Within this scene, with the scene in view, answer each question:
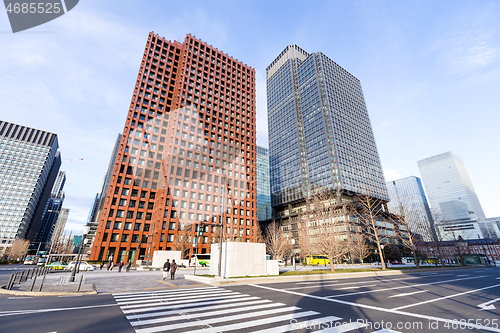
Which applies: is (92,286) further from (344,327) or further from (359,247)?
(359,247)

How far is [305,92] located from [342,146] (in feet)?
112

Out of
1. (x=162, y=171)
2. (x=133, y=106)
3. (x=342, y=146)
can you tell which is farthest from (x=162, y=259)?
(x=342, y=146)

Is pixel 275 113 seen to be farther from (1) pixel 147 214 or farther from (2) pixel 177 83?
(1) pixel 147 214

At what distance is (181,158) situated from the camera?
225ft

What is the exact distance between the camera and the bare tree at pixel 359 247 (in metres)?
52.9

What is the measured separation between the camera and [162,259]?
3378 centimetres

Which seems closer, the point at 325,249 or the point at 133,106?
the point at 325,249

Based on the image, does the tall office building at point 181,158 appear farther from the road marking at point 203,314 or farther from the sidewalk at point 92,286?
the road marking at point 203,314

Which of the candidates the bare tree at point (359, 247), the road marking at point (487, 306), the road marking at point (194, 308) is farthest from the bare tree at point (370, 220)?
the road marking at point (194, 308)

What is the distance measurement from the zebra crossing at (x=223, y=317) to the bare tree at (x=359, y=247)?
170 ft

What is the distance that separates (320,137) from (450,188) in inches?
6663

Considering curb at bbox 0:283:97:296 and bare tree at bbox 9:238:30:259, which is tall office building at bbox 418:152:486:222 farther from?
bare tree at bbox 9:238:30:259

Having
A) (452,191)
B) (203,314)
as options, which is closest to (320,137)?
(203,314)

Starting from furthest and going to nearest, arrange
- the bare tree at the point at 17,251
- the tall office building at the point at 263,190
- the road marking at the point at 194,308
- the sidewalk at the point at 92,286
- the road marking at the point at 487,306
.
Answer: the tall office building at the point at 263,190 < the bare tree at the point at 17,251 < the sidewalk at the point at 92,286 < the road marking at the point at 487,306 < the road marking at the point at 194,308
